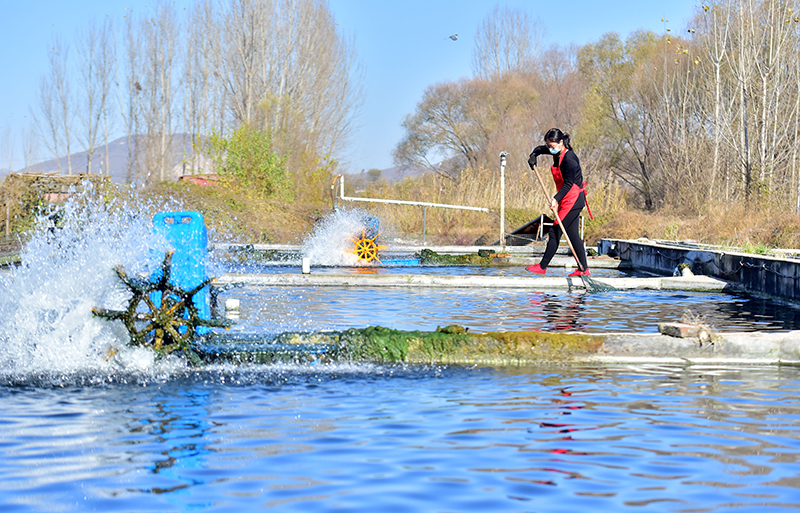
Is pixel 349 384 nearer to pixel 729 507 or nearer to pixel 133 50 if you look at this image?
pixel 729 507

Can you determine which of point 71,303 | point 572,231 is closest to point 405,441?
point 71,303

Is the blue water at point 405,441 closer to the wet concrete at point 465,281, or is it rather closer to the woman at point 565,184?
the woman at point 565,184

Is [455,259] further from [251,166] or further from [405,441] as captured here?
[251,166]

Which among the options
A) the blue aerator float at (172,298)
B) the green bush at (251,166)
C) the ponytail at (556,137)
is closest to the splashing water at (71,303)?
the blue aerator float at (172,298)

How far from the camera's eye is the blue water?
13.3 ft

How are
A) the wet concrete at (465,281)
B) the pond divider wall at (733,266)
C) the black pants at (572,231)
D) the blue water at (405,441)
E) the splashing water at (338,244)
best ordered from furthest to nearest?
the splashing water at (338,244) < the wet concrete at (465,281) < the pond divider wall at (733,266) < the black pants at (572,231) < the blue water at (405,441)

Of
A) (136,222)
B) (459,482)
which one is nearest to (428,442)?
(459,482)

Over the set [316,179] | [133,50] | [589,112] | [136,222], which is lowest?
[136,222]

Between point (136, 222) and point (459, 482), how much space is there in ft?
15.1

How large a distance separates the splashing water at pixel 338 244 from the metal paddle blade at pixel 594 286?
276 inches

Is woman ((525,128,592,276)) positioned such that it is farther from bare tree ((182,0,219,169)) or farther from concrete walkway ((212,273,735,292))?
bare tree ((182,0,219,169))

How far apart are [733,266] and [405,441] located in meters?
10.9

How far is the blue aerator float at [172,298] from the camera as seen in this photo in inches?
270

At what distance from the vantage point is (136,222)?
25.7 ft
